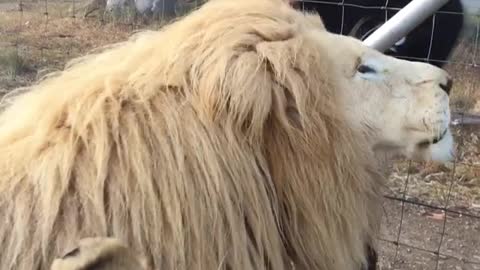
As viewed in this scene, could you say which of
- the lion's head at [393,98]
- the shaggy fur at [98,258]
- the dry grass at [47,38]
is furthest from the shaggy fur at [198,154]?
the dry grass at [47,38]

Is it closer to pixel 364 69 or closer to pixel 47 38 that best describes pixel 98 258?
pixel 364 69

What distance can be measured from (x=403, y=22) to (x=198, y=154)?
105 cm

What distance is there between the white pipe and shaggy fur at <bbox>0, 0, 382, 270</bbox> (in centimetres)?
56

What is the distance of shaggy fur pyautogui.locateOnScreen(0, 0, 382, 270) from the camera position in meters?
1.62

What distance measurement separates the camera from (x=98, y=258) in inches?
47.1

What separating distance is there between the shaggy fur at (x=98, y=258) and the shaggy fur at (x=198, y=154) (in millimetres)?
324

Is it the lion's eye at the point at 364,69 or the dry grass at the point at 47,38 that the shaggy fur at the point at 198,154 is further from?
the dry grass at the point at 47,38

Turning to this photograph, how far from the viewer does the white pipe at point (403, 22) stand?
249 centimetres

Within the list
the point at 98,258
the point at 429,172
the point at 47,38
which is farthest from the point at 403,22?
the point at 47,38

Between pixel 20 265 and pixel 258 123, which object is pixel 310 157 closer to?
pixel 258 123

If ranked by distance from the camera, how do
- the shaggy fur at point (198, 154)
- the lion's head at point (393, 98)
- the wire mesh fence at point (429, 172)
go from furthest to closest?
the wire mesh fence at point (429, 172), the lion's head at point (393, 98), the shaggy fur at point (198, 154)

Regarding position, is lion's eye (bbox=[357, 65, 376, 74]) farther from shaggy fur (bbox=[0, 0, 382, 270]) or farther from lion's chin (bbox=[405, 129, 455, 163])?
lion's chin (bbox=[405, 129, 455, 163])

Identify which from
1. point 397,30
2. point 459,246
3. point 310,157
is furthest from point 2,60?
point 310,157

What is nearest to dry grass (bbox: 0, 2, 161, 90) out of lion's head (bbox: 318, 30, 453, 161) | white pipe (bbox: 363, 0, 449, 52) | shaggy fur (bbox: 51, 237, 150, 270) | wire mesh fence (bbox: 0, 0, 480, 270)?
wire mesh fence (bbox: 0, 0, 480, 270)
